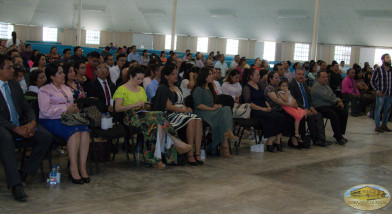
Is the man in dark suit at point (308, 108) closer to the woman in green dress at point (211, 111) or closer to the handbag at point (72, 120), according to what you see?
the woman in green dress at point (211, 111)

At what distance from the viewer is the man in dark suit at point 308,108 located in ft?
23.6

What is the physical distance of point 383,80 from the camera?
8.59m

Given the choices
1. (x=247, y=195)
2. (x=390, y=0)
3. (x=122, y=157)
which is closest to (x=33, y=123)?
(x=122, y=157)

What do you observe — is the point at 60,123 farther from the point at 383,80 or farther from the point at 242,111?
the point at 383,80

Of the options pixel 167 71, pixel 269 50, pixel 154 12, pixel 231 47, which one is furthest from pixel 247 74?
pixel 154 12

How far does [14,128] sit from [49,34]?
28174 millimetres

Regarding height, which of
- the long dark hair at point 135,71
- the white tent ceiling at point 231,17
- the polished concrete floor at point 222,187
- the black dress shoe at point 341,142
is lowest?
the polished concrete floor at point 222,187

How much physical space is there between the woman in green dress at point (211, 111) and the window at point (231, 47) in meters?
21.6

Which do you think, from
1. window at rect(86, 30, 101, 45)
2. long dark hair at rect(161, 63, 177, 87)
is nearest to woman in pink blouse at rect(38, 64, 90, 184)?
long dark hair at rect(161, 63, 177, 87)

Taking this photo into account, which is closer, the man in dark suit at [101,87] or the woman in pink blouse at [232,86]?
the man in dark suit at [101,87]

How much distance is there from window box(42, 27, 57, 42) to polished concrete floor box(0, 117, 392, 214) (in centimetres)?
2679

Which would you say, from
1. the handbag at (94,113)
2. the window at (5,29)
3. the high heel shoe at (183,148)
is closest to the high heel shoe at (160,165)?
the high heel shoe at (183,148)

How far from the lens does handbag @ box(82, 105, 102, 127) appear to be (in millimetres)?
4859

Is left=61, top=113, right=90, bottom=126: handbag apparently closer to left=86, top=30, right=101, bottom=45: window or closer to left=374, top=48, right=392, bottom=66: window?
left=374, top=48, right=392, bottom=66: window
